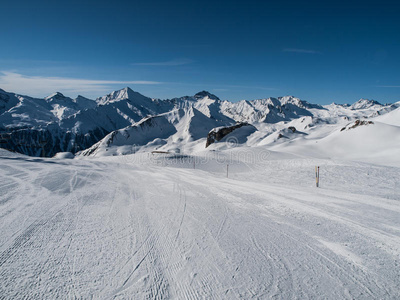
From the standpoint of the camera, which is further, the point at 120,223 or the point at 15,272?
the point at 120,223

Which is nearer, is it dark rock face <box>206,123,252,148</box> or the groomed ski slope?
the groomed ski slope

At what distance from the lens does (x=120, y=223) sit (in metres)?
4.45

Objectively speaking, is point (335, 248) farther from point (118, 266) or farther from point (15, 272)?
point (15, 272)

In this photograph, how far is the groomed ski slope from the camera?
8.34 feet

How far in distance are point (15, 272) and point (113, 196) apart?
3.92 metres

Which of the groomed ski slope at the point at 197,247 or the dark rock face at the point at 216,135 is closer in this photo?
the groomed ski slope at the point at 197,247

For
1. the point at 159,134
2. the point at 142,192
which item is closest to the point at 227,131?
the point at 142,192

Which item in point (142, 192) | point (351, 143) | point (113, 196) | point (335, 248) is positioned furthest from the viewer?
point (351, 143)

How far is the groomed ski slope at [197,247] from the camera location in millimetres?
2543

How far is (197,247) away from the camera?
3510mm

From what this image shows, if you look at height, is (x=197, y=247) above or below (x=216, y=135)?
below

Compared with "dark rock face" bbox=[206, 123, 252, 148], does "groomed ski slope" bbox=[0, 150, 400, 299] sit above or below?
below

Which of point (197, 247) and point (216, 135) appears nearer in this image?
point (197, 247)

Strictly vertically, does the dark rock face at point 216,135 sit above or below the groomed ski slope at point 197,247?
above
